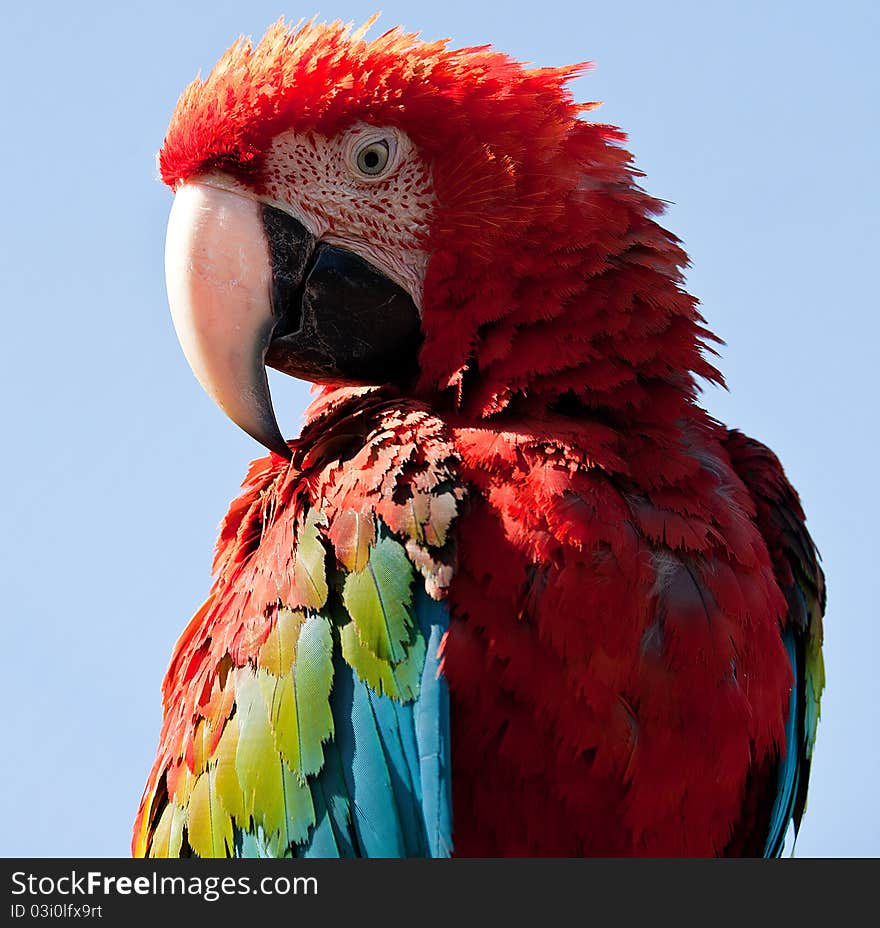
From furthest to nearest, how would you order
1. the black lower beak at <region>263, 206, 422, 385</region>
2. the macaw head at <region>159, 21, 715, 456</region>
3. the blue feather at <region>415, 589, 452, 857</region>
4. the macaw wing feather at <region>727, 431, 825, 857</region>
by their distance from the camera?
the macaw wing feather at <region>727, 431, 825, 857</region> < the black lower beak at <region>263, 206, 422, 385</region> < the macaw head at <region>159, 21, 715, 456</region> < the blue feather at <region>415, 589, 452, 857</region>

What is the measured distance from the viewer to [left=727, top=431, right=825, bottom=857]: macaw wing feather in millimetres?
3131

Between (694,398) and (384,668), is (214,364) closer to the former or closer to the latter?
(384,668)

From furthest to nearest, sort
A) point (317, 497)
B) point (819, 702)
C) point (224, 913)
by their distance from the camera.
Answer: point (819, 702) → point (317, 497) → point (224, 913)

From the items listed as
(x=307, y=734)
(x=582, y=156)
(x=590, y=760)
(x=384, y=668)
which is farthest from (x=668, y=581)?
(x=582, y=156)

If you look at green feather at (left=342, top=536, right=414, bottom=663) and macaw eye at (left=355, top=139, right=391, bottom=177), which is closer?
green feather at (left=342, top=536, right=414, bottom=663)

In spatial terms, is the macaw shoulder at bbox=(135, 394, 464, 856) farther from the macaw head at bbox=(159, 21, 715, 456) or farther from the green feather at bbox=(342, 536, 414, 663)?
the macaw head at bbox=(159, 21, 715, 456)

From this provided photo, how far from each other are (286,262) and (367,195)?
26 cm

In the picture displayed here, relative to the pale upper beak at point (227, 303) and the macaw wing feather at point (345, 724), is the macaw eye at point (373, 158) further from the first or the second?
the macaw wing feather at point (345, 724)

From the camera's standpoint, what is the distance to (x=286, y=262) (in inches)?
118

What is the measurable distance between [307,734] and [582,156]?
148 centimetres

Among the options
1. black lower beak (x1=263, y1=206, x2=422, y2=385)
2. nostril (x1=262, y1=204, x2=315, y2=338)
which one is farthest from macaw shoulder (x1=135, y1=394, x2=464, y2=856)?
nostril (x1=262, y1=204, x2=315, y2=338)

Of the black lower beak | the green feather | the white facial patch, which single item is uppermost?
the white facial patch

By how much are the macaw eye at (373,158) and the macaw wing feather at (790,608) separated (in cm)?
115

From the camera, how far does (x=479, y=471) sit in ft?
9.10
